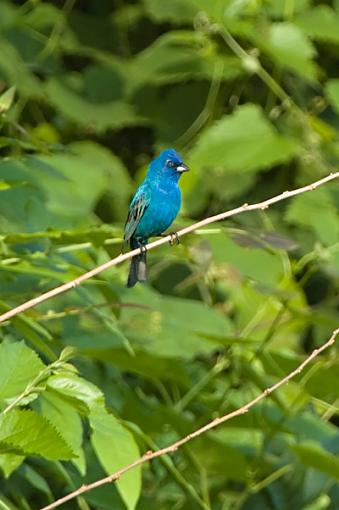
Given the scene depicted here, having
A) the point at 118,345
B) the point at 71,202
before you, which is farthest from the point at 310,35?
the point at 118,345

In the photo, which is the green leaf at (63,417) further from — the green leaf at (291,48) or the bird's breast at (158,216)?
the green leaf at (291,48)

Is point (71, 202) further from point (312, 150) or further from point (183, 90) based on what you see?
point (183, 90)

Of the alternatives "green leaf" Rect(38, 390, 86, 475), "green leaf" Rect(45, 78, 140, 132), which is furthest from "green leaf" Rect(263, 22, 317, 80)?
"green leaf" Rect(38, 390, 86, 475)

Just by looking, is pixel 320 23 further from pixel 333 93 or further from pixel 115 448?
pixel 115 448

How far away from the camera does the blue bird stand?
9.07 ft

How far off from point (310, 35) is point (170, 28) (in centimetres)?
113

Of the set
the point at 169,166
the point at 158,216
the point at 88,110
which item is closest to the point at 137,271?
the point at 158,216

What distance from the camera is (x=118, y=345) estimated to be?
3412mm

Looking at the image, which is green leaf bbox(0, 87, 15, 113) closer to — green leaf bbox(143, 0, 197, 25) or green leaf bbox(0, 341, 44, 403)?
green leaf bbox(0, 341, 44, 403)

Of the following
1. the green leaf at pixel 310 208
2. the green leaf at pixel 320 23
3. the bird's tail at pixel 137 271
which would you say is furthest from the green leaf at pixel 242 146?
the bird's tail at pixel 137 271

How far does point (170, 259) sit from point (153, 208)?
0.99 metres

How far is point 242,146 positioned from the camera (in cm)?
452

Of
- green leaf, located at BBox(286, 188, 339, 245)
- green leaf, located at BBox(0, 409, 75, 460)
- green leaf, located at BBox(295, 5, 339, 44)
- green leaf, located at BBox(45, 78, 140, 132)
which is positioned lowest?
green leaf, located at BBox(45, 78, 140, 132)

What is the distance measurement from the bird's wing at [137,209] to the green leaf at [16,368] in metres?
0.54
